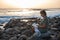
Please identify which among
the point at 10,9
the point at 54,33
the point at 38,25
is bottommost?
the point at 54,33

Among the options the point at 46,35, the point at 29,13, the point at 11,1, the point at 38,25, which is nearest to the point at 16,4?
the point at 11,1

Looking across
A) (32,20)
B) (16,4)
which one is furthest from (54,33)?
(16,4)

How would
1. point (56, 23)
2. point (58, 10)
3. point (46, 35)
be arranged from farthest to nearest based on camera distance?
point (58, 10) < point (56, 23) < point (46, 35)

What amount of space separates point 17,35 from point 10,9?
1.85ft

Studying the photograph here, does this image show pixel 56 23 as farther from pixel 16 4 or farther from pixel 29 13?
pixel 16 4

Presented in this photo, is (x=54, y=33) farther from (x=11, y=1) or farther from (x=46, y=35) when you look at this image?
(x=11, y=1)

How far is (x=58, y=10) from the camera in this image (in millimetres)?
2203

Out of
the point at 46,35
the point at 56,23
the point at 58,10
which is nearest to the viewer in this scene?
the point at 46,35

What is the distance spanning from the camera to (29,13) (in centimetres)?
221

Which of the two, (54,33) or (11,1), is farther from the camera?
(11,1)

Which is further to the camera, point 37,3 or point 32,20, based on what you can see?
point 37,3

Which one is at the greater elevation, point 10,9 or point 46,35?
point 10,9

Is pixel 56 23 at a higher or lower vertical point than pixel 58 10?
lower

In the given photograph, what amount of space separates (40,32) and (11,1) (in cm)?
78
